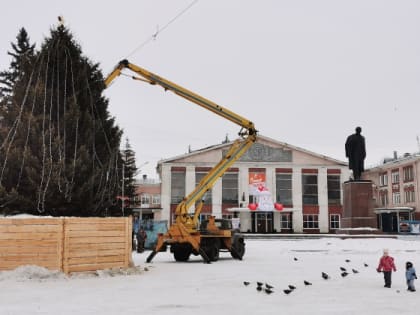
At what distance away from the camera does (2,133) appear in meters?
18.6

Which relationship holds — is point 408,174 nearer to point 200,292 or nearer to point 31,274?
point 200,292

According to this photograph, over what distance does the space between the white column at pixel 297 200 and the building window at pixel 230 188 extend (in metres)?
7.45

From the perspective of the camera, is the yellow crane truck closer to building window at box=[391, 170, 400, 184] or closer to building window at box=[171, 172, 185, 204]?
building window at box=[171, 172, 185, 204]

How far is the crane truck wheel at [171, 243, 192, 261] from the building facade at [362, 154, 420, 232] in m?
47.0

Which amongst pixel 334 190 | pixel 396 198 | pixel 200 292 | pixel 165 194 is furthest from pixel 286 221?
pixel 200 292

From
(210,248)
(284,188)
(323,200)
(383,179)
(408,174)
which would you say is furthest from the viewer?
(383,179)

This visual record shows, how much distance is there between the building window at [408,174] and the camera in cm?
6656

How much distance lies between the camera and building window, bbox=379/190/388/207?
243 feet

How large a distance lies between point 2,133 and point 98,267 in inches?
265

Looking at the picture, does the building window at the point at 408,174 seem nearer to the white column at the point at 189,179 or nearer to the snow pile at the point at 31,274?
the white column at the point at 189,179

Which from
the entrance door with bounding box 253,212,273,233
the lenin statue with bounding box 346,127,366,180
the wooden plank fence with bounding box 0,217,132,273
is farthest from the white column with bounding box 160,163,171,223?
the wooden plank fence with bounding box 0,217,132,273

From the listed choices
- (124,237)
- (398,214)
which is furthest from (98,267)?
(398,214)

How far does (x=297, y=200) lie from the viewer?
63.9 m

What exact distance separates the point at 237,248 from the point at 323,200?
41995 mm
